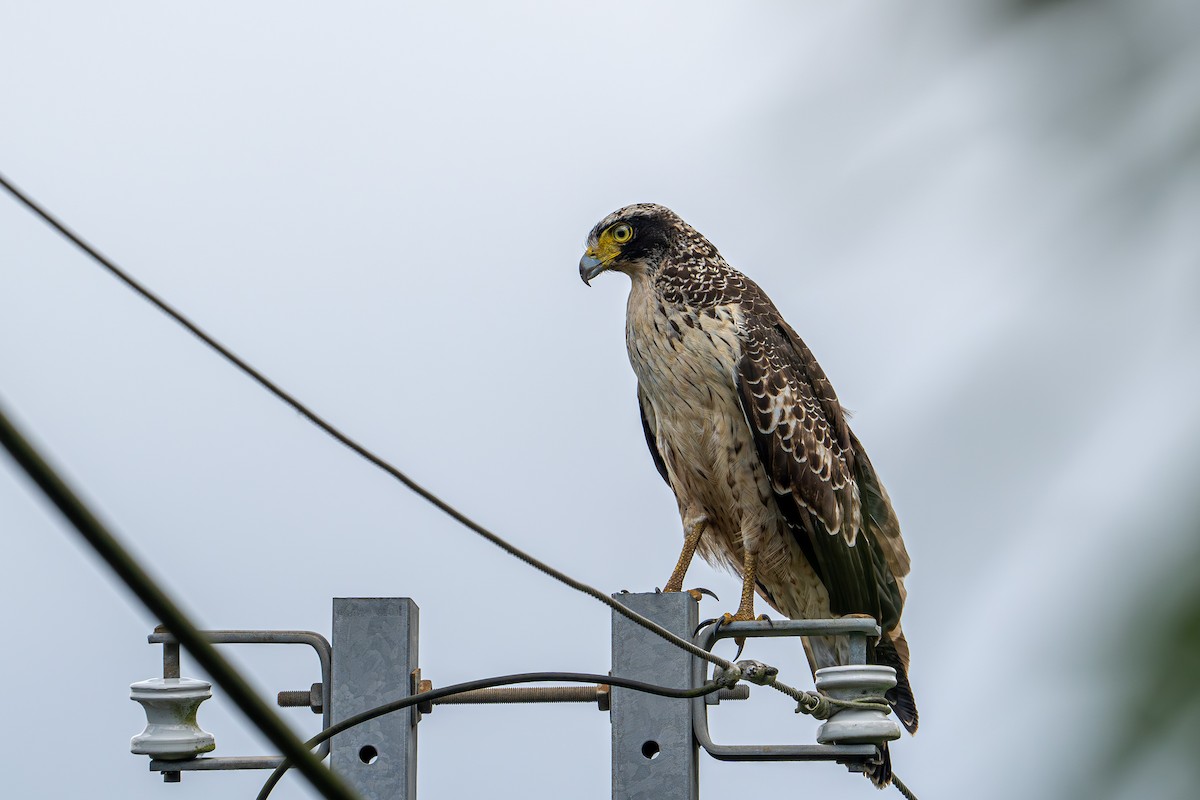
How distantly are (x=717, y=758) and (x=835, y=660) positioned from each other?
1989 mm

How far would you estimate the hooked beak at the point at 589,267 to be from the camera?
18.8ft

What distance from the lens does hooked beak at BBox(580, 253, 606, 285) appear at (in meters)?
5.73

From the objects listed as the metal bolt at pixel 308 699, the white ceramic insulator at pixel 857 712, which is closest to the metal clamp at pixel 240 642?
the metal bolt at pixel 308 699

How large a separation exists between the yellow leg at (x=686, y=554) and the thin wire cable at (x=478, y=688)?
1.66 m

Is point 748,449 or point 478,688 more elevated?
point 748,449

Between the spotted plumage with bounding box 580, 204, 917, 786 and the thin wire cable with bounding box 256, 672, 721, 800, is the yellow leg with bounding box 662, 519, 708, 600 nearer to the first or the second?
the spotted plumage with bounding box 580, 204, 917, 786

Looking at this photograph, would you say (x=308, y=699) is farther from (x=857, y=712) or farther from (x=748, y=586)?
(x=748, y=586)

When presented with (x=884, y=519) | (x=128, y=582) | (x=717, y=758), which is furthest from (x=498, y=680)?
(x=128, y=582)

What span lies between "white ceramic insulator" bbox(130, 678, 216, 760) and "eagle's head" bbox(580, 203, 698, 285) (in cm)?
254

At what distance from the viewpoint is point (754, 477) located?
5.52m

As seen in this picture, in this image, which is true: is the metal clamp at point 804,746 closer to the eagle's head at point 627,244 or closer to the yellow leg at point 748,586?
the yellow leg at point 748,586

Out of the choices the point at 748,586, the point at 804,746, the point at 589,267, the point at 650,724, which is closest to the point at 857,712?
the point at 804,746

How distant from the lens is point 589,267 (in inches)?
226

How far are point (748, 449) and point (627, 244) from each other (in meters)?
0.94
